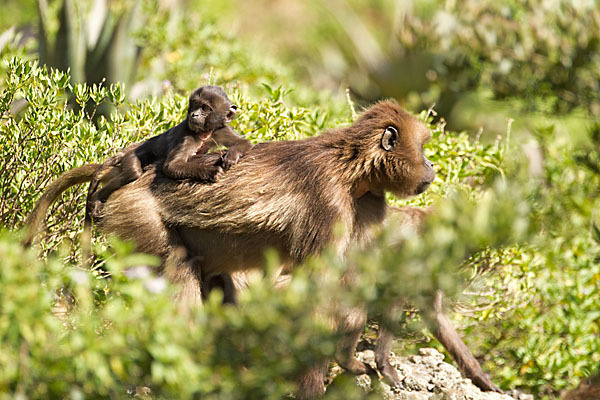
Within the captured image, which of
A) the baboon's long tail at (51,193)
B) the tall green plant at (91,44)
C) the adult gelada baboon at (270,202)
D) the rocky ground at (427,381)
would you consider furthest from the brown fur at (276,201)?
the tall green plant at (91,44)

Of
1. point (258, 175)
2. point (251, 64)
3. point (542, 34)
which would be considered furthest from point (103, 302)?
point (542, 34)

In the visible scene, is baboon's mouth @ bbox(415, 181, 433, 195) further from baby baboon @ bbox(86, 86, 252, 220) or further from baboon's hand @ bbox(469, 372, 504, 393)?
baboon's hand @ bbox(469, 372, 504, 393)

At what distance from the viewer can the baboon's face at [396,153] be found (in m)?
4.83

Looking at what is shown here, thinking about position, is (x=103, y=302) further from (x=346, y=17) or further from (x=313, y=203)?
(x=346, y=17)

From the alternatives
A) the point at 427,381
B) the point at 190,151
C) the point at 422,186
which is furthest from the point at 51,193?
the point at 427,381

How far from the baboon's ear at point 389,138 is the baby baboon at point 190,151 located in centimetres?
84

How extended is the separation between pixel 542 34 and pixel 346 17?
607 cm

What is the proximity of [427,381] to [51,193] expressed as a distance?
286 cm

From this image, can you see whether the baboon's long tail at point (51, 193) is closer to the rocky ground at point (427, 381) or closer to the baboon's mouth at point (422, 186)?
the baboon's mouth at point (422, 186)

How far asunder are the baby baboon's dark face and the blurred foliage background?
31.7 inches

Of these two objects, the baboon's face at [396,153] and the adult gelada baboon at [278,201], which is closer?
the adult gelada baboon at [278,201]

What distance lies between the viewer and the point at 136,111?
5.65m

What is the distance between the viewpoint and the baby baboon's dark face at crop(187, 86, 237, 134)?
4578 mm

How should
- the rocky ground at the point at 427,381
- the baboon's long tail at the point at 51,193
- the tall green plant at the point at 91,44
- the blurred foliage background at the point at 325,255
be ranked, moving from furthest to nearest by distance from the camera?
the tall green plant at the point at 91,44 → the rocky ground at the point at 427,381 → the baboon's long tail at the point at 51,193 → the blurred foliage background at the point at 325,255
